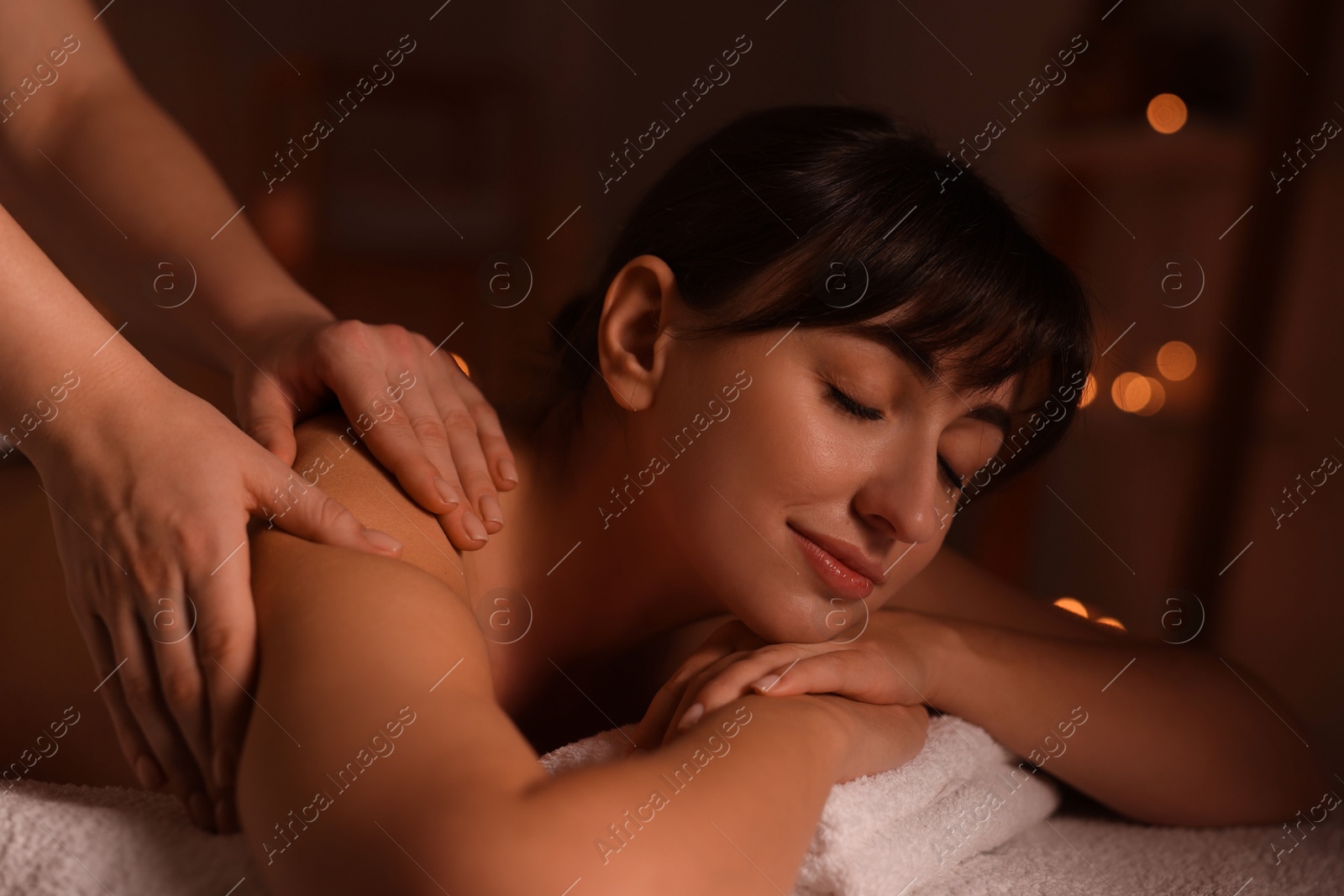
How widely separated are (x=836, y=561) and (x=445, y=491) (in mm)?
291

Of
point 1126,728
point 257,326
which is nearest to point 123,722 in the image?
point 257,326

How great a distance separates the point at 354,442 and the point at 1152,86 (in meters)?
1.20

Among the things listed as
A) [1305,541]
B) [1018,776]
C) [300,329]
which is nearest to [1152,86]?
[1305,541]

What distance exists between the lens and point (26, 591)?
84 cm

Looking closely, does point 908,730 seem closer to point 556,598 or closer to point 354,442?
point 556,598

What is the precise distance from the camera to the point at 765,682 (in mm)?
654

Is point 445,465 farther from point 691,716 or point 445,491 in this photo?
point 691,716

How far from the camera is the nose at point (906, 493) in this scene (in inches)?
28.6

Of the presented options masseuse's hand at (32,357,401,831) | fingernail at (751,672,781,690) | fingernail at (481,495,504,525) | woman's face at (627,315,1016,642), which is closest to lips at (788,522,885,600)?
woman's face at (627,315,1016,642)

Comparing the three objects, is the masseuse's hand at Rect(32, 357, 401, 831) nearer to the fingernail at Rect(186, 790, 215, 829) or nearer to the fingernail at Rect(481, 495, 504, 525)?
the fingernail at Rect(186, 790, 215, 829)

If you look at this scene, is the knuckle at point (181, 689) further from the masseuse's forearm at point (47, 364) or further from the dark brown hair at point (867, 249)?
the dark brown hair at point (867, 249)

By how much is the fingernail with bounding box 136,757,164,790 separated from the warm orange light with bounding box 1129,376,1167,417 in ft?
4.21

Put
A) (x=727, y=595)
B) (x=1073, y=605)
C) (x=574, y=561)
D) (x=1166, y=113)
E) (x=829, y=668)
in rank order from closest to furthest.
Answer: (x=829, y=668) → (x=727, y=595) → (x=574, y=561) → (x=1166, y=113) → (x=1073, y=605)

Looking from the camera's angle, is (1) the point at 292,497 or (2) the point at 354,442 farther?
(2) the point at 354,442
